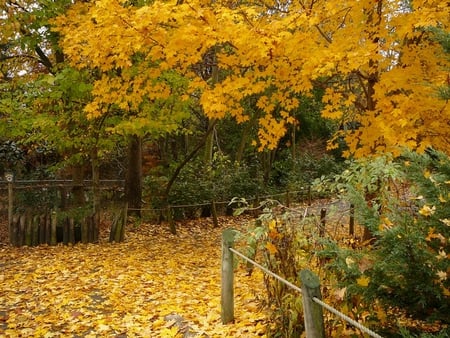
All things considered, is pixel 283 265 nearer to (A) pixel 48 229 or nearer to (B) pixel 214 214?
(A) pixel 48 229

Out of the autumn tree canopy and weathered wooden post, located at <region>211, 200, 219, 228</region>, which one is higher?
the autumn tree canopy

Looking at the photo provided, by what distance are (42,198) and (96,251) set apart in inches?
204

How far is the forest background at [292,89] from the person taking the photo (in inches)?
117

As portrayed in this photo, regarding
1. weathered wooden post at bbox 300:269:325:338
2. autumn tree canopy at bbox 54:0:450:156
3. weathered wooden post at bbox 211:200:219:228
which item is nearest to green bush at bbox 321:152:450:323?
weathered wooden post at bbox 300:269:325:338

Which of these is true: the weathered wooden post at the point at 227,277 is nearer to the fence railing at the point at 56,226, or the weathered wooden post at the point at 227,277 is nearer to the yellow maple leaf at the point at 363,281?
the yellow maple leaf at the point at 363,281

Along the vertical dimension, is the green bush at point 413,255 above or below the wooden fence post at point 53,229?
above

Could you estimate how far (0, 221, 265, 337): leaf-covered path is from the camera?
516cm

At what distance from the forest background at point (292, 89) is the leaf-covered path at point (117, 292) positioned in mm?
1462

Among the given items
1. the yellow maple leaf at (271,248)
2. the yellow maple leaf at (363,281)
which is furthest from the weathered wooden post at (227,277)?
the yellow maple leaf at (363,281)

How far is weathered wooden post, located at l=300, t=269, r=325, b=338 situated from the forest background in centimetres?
22

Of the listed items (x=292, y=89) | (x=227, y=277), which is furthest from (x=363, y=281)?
(x=292, y=89)

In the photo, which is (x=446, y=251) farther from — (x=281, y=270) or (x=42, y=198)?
(x=42, y=198)

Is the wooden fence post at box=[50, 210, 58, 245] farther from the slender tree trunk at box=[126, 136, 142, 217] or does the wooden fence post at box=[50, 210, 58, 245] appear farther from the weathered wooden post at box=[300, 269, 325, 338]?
the weathered wooden post at box=[300, 269, 325, 338]

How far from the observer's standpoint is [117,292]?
21.6ft
